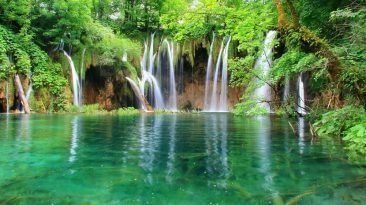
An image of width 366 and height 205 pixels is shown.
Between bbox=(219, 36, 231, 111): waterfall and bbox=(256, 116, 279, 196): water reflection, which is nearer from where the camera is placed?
bbox=(256, 116, 279, 196): water reflection

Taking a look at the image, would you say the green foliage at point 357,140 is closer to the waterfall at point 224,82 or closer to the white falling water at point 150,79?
the white falling water at point 150,79

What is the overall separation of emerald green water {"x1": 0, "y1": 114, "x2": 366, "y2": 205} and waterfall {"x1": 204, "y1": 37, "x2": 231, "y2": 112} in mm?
23759

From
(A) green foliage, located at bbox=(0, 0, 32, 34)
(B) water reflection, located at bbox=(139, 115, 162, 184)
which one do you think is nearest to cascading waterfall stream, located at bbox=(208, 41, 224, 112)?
(A) green foliage, located at bbox=(0, 0, 32, 34)

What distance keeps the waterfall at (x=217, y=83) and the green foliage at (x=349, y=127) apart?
21.3 m

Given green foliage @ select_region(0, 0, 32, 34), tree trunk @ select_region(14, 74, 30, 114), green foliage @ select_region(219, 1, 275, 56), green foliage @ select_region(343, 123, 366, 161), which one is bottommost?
green foliage @ select_region(343, 123, 366, 161)

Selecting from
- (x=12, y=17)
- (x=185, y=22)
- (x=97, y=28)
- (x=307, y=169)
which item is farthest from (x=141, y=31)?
(x=307, y=169)

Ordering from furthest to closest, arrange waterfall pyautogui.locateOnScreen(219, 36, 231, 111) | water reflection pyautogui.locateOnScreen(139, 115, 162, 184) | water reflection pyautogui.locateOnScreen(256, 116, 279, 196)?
waterfall pyautogui.locateOnScreen(219, 36, 231, 111), water reflection pyautogui.locateOnScreen(139, 115, 162, 184), water reflection pyautogui.locateOnScreen(256, 116, 279, 196)

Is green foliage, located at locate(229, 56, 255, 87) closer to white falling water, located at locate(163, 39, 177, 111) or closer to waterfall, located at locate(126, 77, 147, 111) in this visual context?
waterfall, located at locate(126, 77, 147, 111)

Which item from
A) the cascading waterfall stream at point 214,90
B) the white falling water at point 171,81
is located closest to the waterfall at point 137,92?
the white falling water at point 171,81

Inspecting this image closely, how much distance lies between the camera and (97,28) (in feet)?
102

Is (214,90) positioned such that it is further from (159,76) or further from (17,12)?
(17,12)

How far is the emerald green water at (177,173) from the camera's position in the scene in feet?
15.5

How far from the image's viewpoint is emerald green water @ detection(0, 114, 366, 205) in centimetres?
472

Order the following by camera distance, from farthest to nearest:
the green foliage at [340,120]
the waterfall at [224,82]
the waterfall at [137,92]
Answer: the waterfall at [224,82] < the waterfall at [137,92] < the green foliage at [340,120]
